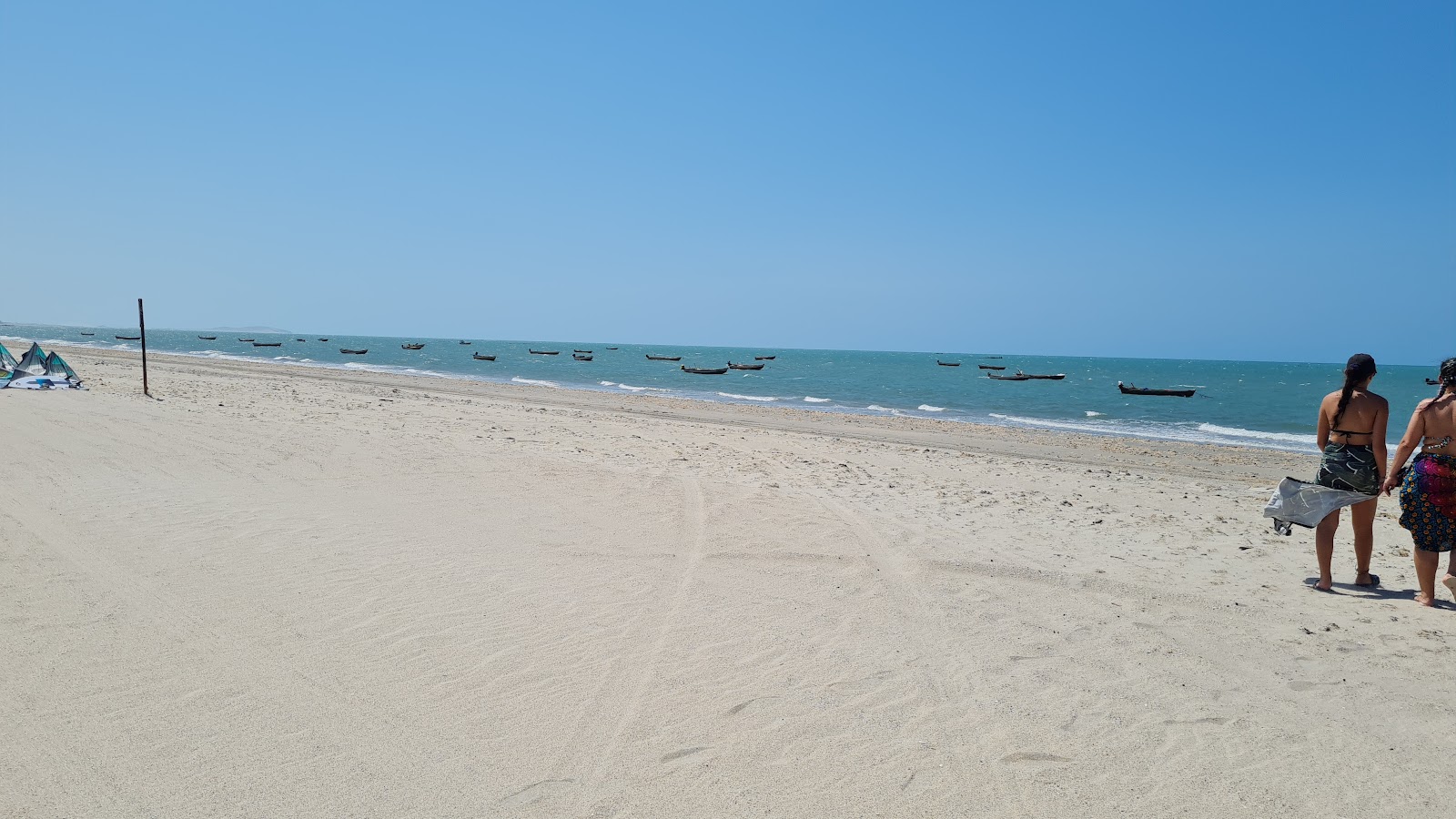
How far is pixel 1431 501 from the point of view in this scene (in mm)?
5121

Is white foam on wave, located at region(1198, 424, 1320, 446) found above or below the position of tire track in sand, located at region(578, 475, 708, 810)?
below

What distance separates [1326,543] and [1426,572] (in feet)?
1.83

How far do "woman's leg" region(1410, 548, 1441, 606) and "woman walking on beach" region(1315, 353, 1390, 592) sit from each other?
297 millimetres

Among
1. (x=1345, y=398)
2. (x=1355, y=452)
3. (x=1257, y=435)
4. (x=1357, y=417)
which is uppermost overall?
(x=1345, y=398)

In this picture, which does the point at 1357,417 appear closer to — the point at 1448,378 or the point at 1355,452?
the point at 1355,452

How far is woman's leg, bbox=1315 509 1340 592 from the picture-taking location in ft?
18.4

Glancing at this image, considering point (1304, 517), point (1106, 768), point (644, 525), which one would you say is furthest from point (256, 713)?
point (1304, 517)

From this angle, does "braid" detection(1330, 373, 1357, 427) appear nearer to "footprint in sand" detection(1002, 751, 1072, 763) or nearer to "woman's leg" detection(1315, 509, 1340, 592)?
"woman's leg" detection(1315, 509, 1340, 592)

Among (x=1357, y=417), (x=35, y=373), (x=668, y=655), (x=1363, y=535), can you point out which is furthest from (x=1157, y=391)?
(x=35, y=373)

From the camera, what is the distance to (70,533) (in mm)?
5750

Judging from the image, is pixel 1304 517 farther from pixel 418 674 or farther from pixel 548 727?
pixel 418 674

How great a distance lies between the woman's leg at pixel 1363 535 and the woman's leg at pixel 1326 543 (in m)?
0.13

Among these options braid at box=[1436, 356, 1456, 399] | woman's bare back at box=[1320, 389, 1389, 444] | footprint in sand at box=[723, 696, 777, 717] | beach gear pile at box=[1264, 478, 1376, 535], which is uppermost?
braid at box=[1436, 356, 1456, 399]

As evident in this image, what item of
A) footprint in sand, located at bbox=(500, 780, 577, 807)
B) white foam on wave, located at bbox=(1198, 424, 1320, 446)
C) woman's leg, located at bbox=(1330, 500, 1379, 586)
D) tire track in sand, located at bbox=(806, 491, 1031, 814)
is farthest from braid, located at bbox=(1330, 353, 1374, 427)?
white foam on wave, located at bbox=(1198, 424, 1320, 446)
